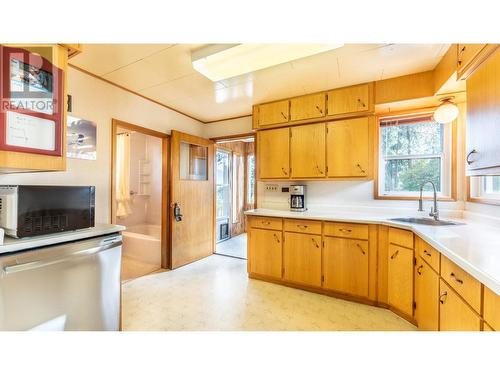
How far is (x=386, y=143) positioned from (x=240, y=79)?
1.99m

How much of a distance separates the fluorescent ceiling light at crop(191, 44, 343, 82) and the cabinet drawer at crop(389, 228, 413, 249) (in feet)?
5.62

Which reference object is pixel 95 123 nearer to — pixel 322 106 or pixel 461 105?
pixel 322 106

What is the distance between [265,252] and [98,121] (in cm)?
248

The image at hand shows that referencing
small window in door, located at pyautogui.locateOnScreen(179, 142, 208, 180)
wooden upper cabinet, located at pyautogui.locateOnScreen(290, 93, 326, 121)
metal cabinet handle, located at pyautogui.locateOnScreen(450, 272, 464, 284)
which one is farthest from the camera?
small window in door, located at pyautogui.locateOnScreen(179, 142, 208, 180)

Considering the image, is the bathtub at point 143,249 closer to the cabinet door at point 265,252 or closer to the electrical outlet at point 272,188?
the cabinet door at point 265,252

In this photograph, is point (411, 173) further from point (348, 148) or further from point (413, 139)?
point (348, 148)

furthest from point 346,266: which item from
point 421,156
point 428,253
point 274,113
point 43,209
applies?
point 43,209

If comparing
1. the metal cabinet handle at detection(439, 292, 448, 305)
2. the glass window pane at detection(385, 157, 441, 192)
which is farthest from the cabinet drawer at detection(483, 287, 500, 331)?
the glass window pane at detection(385, 157, 441, 192)

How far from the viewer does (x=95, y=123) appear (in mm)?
2260

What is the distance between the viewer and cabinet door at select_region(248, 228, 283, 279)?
2.71 m

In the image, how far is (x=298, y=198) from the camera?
2.95m

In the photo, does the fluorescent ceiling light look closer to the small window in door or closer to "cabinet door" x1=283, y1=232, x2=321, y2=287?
the small window in door

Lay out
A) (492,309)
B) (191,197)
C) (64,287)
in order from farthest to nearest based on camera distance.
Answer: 1. (191,197)
2. (64,287)
3. (492,309)
